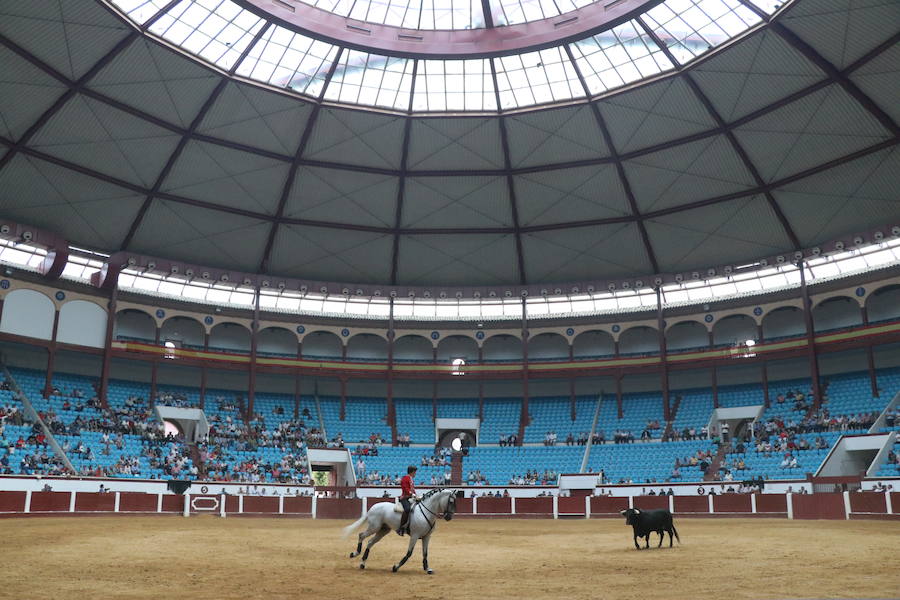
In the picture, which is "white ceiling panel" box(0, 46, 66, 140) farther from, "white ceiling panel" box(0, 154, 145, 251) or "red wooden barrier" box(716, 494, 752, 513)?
"red wooden barrier" box(716, 494, 752, 513)

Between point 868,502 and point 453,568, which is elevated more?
point 453,568

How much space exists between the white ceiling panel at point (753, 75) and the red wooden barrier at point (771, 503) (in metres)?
20.8

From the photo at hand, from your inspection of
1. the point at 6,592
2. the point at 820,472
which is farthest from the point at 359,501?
the point at 6,592

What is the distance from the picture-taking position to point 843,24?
3494cm

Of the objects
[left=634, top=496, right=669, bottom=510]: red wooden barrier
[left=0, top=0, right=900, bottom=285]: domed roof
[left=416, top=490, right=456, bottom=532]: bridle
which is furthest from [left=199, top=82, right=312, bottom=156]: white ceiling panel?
[left=416, top=490, right=456, bottom=532]: bridle

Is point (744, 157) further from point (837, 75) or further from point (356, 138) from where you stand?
point (356, 138)

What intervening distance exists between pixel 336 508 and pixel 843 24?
1433 inches

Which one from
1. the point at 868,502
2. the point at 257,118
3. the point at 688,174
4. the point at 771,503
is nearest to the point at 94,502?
the point at 257,118

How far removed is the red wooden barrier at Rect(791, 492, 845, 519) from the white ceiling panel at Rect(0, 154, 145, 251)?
137ft

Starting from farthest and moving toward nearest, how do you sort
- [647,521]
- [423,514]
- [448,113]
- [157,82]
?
[448,113] → [157,82] → [647,521] → [423,514]

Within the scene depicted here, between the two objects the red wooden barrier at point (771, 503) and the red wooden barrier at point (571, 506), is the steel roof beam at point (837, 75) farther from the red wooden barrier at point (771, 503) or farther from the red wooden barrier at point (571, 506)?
the red wooden barrier at point (571, 506)

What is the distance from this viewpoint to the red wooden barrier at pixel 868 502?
3259cm

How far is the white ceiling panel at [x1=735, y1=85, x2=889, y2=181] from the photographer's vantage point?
39.9 metres

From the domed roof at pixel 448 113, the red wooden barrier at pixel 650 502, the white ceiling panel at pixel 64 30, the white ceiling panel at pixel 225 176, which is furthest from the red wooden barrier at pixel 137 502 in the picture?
the red wooden barrier at pixel 650 502
